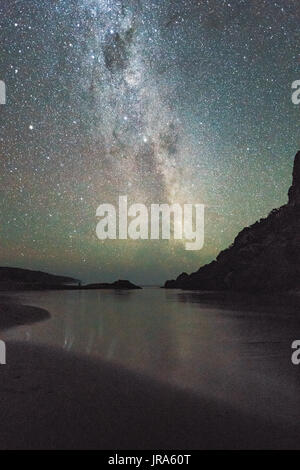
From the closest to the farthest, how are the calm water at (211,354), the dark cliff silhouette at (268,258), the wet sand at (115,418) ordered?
the wet sand at (115,418), the calm water at (211,354), the dark cliff silhouette at (268,258)

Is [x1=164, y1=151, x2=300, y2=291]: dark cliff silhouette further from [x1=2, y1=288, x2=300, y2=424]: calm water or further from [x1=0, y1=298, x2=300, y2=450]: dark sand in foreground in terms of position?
[x1=0, y1=298, x2=300, y2=450]: dark sand in foreground

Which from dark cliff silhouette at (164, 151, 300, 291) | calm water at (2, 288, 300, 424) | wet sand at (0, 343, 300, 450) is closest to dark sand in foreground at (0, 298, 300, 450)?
wet sand at (0, 343, 300, 450)

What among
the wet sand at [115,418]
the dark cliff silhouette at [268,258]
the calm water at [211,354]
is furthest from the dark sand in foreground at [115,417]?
the dark cliff silhouette at [268,258]

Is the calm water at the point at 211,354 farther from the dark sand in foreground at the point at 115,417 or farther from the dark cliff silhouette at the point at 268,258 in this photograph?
the dark cliff silhouette at the point at 268,258

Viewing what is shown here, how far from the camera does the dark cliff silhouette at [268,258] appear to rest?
3907 inches

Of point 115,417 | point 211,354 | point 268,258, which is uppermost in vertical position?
point 268,258

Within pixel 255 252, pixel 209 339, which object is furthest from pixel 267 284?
pixel 209 339

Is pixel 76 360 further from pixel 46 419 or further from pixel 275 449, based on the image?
pixel 275 449

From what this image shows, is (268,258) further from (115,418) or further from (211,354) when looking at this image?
(115,418)

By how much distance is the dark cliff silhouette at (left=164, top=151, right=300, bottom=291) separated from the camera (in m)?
99.2

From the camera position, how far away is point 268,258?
108m

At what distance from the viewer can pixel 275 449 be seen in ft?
20.9

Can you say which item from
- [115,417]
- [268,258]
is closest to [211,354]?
[115,417]

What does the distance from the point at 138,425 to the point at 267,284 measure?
332 ft
